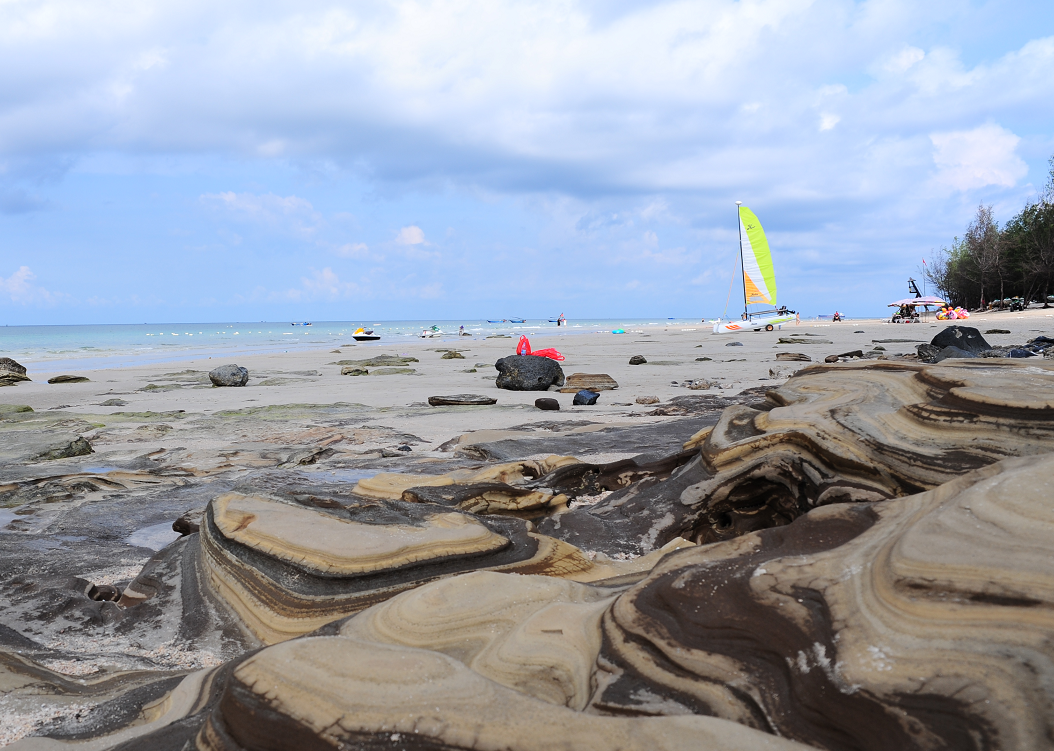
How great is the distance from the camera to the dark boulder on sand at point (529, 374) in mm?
10266

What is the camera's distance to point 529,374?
10320 mm

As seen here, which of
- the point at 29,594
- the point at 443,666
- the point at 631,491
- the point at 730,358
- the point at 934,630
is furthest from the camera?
the point at 730,358

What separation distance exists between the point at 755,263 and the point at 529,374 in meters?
33.8

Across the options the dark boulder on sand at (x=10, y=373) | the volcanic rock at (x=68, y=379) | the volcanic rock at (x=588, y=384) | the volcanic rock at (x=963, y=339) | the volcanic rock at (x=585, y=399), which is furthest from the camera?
the dark boulder on sand at (x=10, y=373)

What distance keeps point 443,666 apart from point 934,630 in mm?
909

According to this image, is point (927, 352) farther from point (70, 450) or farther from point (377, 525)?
point (70, 450)

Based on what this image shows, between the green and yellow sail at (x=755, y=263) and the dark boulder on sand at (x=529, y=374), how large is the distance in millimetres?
32891

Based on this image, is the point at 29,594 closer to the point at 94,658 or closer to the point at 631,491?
the point at 94,658

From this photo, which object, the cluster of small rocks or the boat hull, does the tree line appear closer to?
the boat hull

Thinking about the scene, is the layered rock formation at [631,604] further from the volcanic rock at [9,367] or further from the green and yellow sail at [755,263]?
the green and yellow sail at [755,263]

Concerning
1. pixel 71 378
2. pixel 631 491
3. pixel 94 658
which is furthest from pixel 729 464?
pixel 71 378

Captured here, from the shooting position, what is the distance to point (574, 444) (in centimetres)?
537

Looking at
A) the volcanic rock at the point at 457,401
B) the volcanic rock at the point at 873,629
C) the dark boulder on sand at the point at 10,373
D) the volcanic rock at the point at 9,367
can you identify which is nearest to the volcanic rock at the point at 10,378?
the dark boulder on sand at the point at 10,373

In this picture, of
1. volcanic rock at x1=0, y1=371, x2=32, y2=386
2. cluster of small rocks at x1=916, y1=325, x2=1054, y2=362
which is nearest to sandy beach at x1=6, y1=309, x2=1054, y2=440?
volcanic rock at x1=0, y1=371, x2=32, y2=386
